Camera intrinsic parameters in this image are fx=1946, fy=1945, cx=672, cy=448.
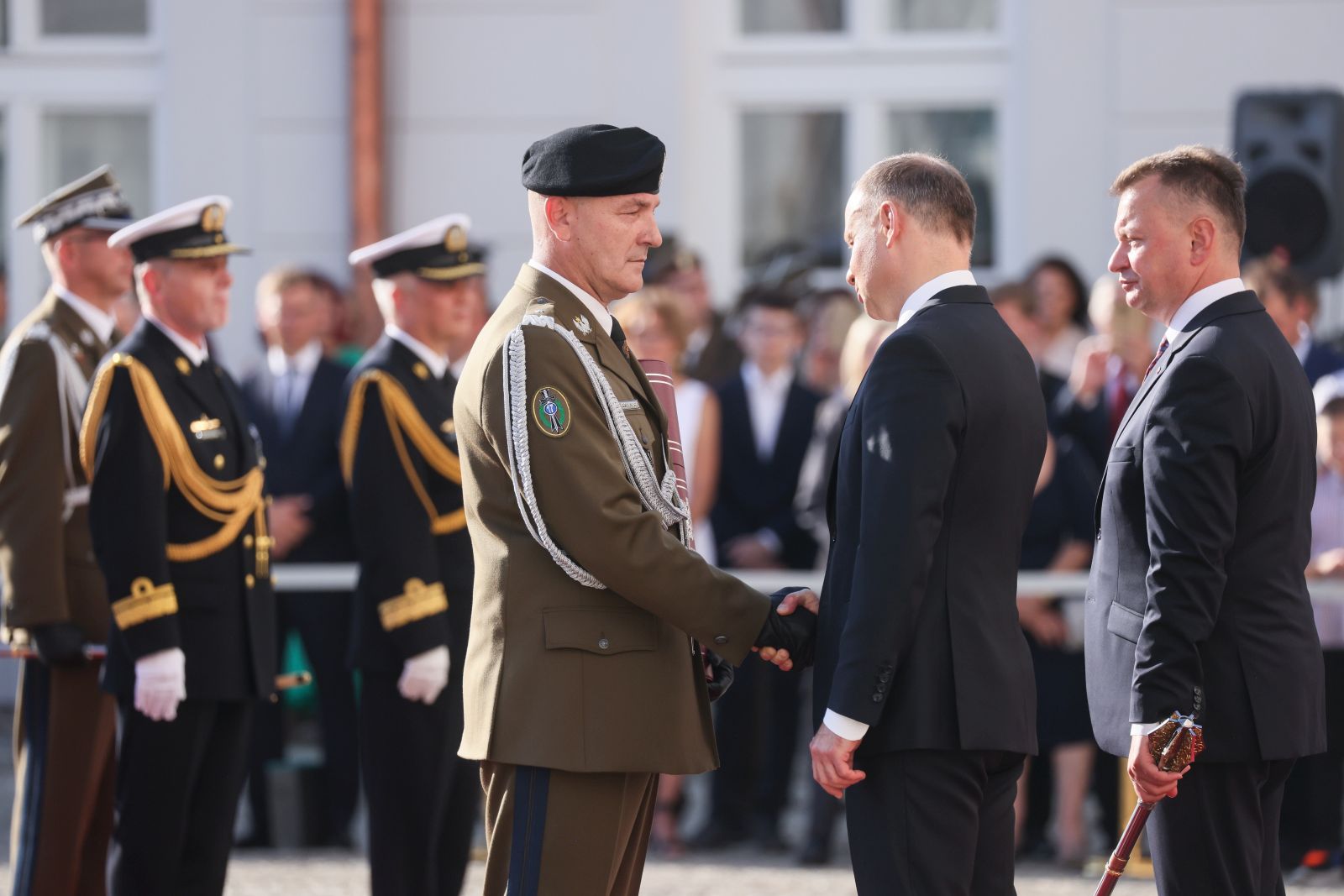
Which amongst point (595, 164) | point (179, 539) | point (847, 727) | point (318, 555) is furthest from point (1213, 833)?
point (318, 555)

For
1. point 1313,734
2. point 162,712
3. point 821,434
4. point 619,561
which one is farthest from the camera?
point 821,434

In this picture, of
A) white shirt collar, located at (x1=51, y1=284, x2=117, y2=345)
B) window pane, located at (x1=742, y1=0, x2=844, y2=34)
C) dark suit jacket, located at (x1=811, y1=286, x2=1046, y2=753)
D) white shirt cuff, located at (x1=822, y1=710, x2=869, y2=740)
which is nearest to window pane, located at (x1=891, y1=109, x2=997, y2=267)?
window pane, located at (x1=742, y1=0, x2=844, y2=34)

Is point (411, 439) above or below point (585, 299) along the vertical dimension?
below

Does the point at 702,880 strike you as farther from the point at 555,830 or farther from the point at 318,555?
the point at 555,830

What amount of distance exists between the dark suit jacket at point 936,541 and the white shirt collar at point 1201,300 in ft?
1.19

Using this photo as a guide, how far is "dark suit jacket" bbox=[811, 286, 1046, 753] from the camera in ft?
11.0

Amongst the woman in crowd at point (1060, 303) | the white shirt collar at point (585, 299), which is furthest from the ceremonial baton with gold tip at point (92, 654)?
the woman in crowd at point (1060, 303)

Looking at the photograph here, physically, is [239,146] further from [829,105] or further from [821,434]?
[821,434]

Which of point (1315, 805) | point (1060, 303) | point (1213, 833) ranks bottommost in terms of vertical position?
point (1315, 805)

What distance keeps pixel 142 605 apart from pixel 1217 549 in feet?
7.69

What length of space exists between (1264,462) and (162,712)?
2.42m

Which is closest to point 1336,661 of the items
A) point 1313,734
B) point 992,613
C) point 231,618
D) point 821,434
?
point 821,434

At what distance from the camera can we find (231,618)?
457 centimetres

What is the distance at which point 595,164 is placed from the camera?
362 cm
